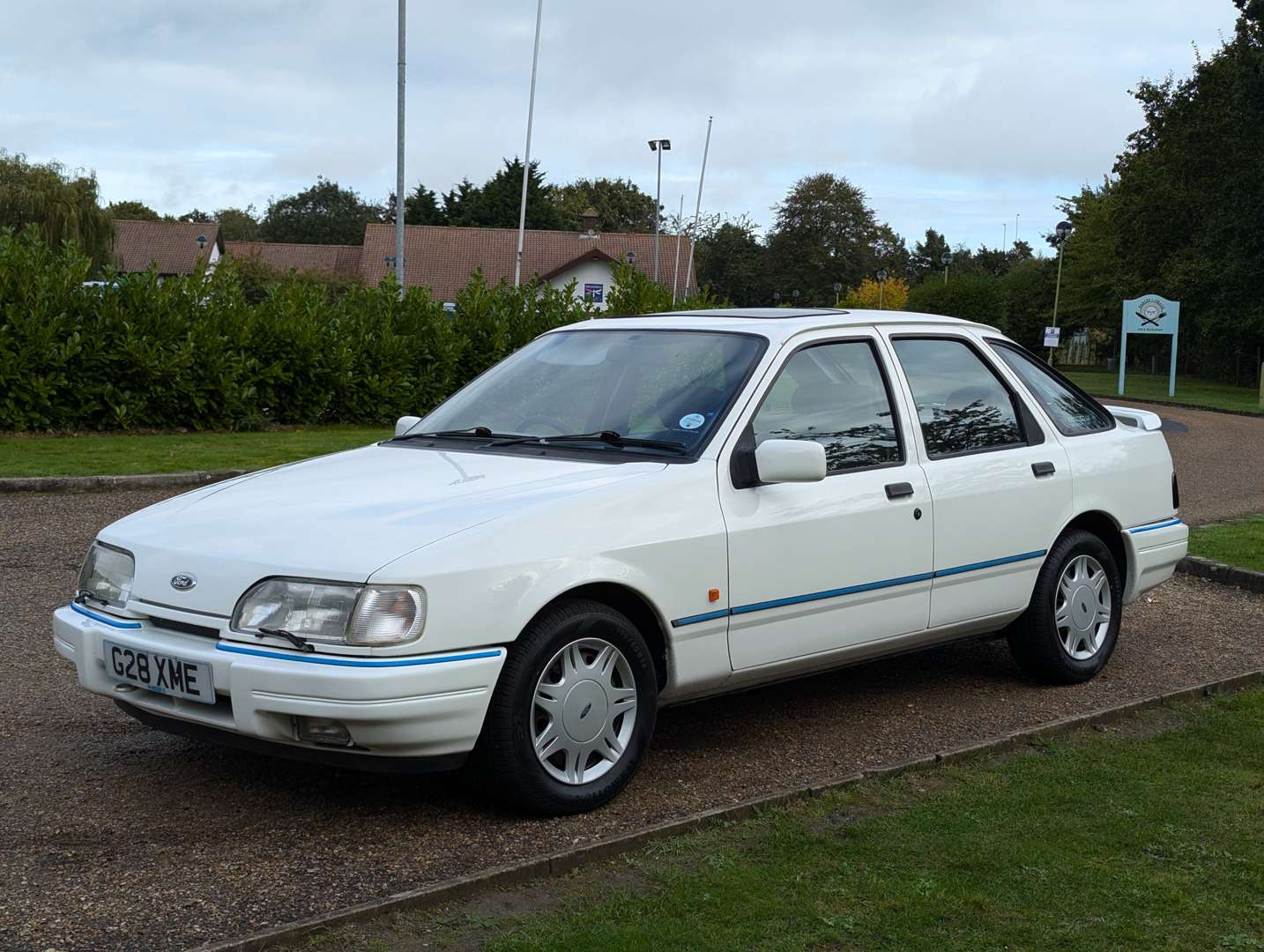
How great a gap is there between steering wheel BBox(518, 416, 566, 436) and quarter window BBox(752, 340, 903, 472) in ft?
2.50

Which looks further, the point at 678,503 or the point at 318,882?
the point at 678,503

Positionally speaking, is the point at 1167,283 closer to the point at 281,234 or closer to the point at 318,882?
the point at 318,882

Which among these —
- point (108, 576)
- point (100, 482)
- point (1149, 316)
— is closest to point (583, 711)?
point (108, 576)

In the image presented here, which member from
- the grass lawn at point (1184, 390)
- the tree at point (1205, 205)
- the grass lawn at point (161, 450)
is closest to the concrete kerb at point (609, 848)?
the grass lawn at point (161, 450)

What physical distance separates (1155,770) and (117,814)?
144 inches

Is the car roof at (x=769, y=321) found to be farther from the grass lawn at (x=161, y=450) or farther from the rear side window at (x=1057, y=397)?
the grass lawn at (x=161, y=450)

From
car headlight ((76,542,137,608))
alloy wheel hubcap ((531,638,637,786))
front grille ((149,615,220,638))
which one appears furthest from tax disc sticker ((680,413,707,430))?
car headlight ((76,542,137,608))

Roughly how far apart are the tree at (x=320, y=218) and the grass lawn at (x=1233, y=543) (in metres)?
123

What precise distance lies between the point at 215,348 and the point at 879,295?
291 feet

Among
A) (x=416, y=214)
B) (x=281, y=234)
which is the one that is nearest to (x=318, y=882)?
(x=416, y=214)

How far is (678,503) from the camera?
4.94m

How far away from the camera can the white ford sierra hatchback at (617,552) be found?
4.28 metres

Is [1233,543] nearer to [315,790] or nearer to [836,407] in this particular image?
[836,407]

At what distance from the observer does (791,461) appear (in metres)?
5.02
